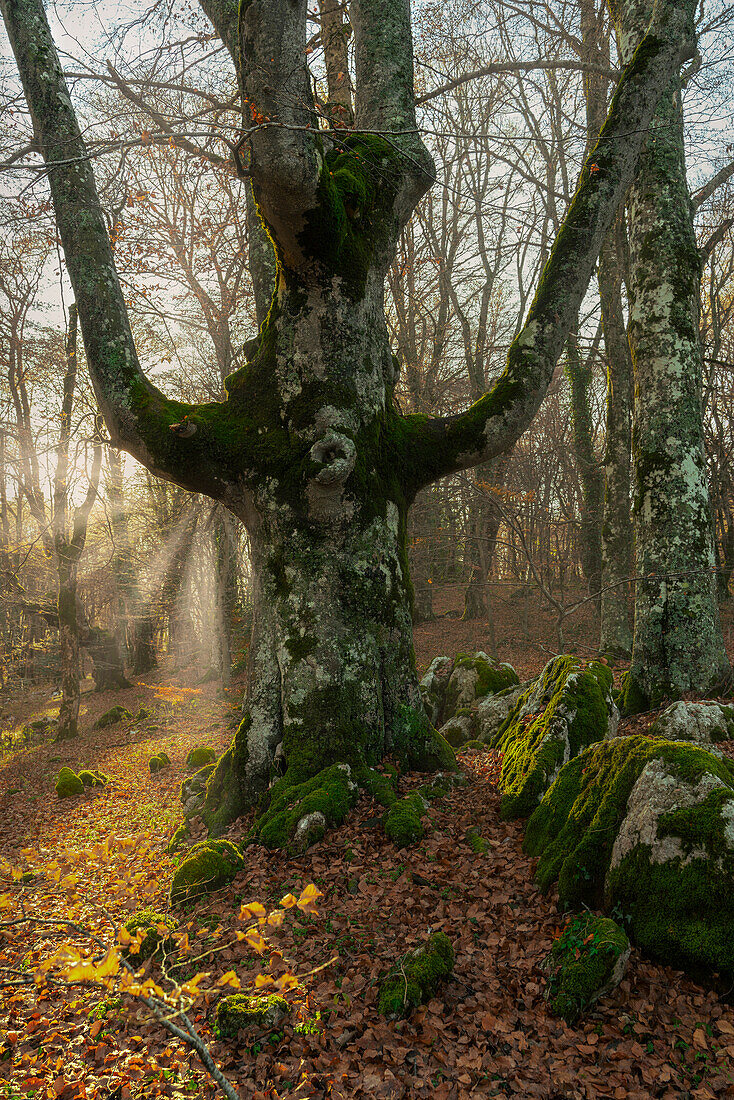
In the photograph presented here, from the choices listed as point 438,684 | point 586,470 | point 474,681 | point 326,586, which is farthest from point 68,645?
point 586,470

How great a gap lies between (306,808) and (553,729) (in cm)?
227

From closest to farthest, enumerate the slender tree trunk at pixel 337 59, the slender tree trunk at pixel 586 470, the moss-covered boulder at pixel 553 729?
the moss-covered boulder at pixel 553 729 < the slender tree trunk at pixel 337 59 < the slender tree trunk at pixel 586 470

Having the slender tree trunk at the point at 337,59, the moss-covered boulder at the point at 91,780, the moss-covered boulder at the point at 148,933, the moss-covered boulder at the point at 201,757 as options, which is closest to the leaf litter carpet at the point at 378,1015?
the moss-covered boulder at the point at 148,933

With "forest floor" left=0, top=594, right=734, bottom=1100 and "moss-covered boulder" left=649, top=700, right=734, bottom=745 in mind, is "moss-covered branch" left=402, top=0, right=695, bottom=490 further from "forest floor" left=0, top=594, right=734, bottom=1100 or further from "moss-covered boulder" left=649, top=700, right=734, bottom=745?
"forest floor" left=0, top=594, right=734, bottom=1100

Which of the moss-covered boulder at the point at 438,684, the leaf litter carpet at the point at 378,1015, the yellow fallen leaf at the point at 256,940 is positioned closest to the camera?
the yellow fallen leaf at the point at 256,940

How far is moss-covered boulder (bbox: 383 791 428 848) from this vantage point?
4.25 metres

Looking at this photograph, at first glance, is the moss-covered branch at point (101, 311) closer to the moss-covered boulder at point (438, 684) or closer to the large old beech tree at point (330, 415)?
the large old beech tree at point (330, 415)

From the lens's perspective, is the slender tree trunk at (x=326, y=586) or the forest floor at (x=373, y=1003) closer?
the forest floor at (x=373, y=1003)

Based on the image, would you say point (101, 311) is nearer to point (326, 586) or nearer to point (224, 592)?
point (326, 586)

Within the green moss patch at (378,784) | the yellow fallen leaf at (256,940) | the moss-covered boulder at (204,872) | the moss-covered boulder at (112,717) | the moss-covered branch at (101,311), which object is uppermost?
the moss-covered branch at (101,311)

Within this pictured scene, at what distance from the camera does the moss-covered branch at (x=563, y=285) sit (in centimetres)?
561

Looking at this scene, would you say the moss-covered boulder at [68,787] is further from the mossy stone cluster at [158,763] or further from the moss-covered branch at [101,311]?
the moss-covered branch at [101,311]

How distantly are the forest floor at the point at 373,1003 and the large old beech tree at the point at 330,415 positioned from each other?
2.60 feet

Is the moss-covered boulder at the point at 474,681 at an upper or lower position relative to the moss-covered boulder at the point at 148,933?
upper
